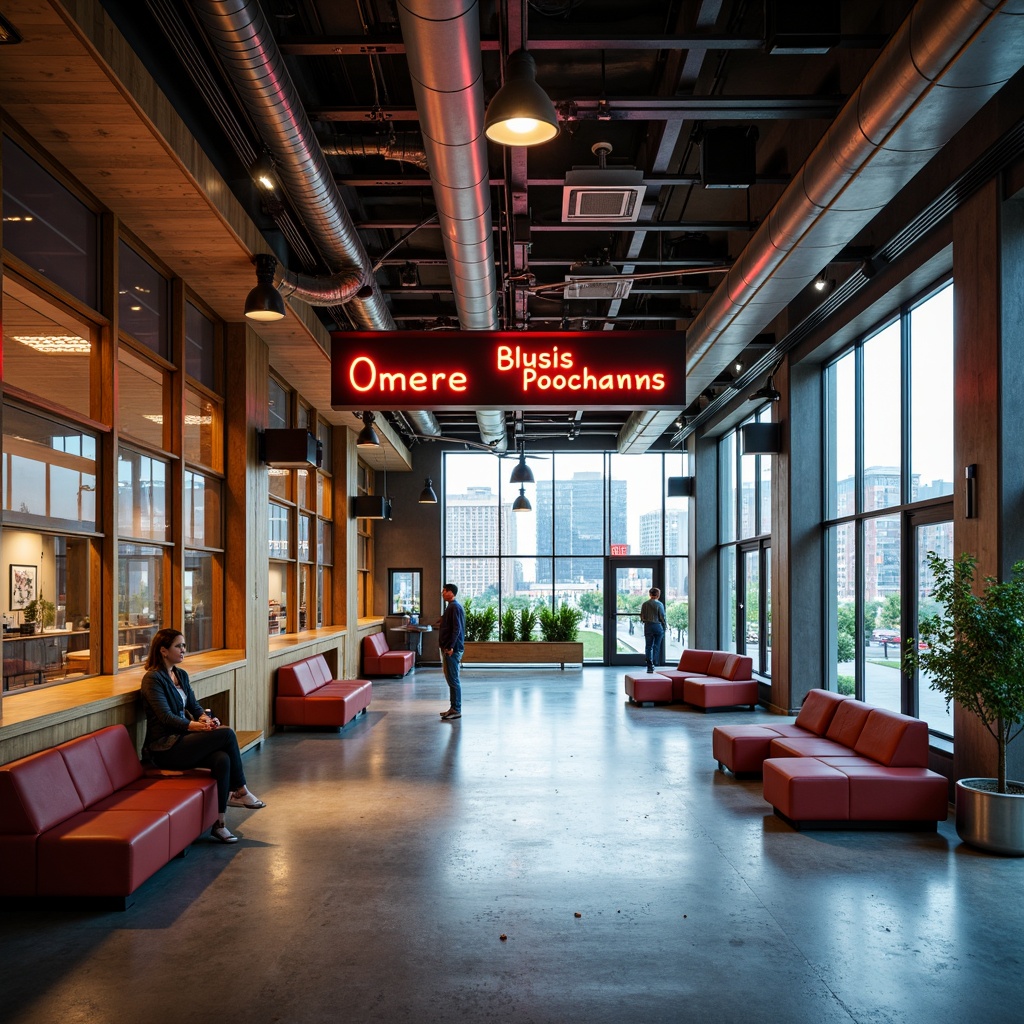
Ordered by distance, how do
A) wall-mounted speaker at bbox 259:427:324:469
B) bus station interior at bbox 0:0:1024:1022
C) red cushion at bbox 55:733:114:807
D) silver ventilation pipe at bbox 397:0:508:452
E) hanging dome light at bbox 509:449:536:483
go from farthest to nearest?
hanging dome light at bbox 509:449:536:483 < wall-mounted speaker at bbox 259:427:324:469 < red cushion at bbox 55:733:114:807 < bus station interior at bbox 0:0:1024:1022 < silver ventilation pipe at bbox 397:0:508:452

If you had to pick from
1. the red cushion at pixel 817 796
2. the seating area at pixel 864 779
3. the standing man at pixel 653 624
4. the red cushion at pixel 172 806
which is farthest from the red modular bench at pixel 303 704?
the standing man at pixel 653 624

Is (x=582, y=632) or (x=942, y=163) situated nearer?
(x=942, y=163)

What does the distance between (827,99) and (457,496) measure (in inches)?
520

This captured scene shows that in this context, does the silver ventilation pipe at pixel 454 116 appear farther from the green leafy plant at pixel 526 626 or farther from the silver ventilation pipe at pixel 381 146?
the green leafy plant at pixel 526 626

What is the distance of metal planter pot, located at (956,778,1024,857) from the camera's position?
206 inches

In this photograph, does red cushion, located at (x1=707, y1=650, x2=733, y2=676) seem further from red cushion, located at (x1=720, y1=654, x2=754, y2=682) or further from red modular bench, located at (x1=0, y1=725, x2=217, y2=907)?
red modular bench, located at (x1=0, y1=725, x2=217, y2=907)

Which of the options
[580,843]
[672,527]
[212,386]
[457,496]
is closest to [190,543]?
[212,386]

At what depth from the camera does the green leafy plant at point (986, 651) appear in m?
5.11

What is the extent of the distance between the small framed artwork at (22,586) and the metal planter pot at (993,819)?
575cm

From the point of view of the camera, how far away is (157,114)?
15.7 feet

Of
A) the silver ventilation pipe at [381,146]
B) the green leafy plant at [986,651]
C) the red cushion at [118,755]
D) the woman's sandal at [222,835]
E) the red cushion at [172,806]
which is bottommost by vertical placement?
the woman's sandal at [222,835]

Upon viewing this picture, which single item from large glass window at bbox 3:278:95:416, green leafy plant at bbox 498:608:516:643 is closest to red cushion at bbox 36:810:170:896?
large glass window at bbox 3:278:95:416

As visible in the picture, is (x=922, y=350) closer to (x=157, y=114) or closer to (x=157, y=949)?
(x=157, y=114)

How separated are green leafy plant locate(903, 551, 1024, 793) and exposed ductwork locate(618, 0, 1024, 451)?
231 cm
